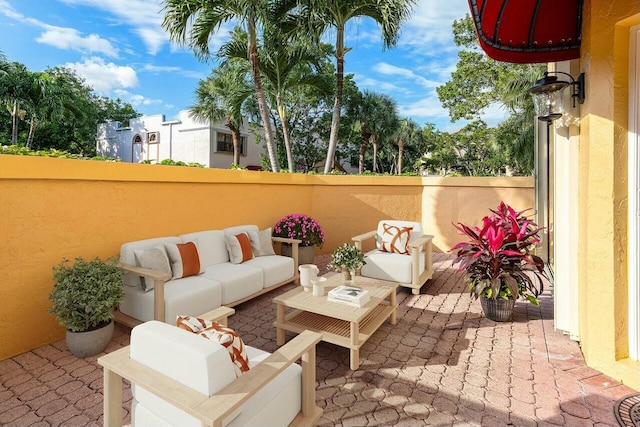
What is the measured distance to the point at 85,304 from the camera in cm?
280

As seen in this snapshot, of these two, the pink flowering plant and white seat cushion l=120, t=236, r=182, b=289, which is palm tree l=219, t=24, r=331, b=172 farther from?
white seat cushion l=120, t=236, r=182, b=289

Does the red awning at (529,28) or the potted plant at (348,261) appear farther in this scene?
the potted plant at (348,261)

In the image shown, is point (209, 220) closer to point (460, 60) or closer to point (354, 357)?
point (354, 357)

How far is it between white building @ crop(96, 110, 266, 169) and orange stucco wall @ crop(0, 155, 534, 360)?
12734 mm

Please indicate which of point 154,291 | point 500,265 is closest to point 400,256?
point 500,265

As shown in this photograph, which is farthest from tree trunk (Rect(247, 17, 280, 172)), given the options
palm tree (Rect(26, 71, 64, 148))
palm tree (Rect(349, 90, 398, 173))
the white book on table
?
palm tree (Rect(26, 71, 64, 148))

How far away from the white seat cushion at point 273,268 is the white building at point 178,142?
13994mm

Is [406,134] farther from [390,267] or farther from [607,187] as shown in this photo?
[607,187]

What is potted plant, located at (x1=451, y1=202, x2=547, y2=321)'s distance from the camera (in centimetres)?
357

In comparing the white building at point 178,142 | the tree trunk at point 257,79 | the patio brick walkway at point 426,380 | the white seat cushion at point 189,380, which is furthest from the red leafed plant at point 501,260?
the white building at point 178,142

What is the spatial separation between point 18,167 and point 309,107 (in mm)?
18208

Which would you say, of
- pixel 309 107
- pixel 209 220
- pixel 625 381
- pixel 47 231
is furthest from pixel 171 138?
pixel 625 381

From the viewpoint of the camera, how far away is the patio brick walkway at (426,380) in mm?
2160

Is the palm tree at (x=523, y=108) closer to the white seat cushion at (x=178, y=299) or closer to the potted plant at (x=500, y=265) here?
the potted plant at (x=500, y=265)
